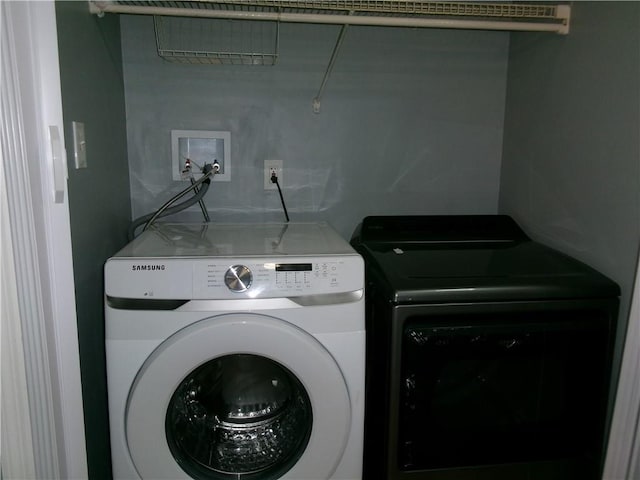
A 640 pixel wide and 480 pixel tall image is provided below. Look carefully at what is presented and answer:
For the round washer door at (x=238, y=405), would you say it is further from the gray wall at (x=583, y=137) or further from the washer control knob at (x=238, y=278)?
the gray wall at (x=583, y=137)

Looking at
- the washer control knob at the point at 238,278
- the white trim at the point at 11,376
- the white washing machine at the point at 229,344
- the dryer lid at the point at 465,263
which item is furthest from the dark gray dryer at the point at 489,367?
the white trim at the point at 11,376

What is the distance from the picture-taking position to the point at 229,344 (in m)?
1.13

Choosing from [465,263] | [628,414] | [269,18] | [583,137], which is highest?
[269,18]

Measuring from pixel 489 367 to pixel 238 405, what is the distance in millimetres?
719

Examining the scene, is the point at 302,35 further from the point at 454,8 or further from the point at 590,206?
the point at 590,206

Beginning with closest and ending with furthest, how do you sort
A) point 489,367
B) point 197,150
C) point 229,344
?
point 229,344 → point 489,367 → point 197,150

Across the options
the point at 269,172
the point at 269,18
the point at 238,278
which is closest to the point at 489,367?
the point at 238,278

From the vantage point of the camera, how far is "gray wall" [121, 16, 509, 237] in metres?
1.72

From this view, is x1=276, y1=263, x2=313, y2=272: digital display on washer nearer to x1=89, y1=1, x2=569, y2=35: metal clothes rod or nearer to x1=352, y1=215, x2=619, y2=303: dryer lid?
x1=352, y1=215, x2=619, y2=303: dryer lid

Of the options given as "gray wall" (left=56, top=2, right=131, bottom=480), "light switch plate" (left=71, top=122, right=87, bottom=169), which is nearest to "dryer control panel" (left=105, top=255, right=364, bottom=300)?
"gray wall" (left=56, top=2, right=131, bottom=480)

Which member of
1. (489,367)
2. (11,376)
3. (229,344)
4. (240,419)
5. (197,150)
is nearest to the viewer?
(11,376)

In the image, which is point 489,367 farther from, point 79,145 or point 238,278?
point 79,145

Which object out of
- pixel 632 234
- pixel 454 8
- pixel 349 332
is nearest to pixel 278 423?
pixel 349 332

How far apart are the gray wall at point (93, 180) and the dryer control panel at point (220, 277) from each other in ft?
0.44
